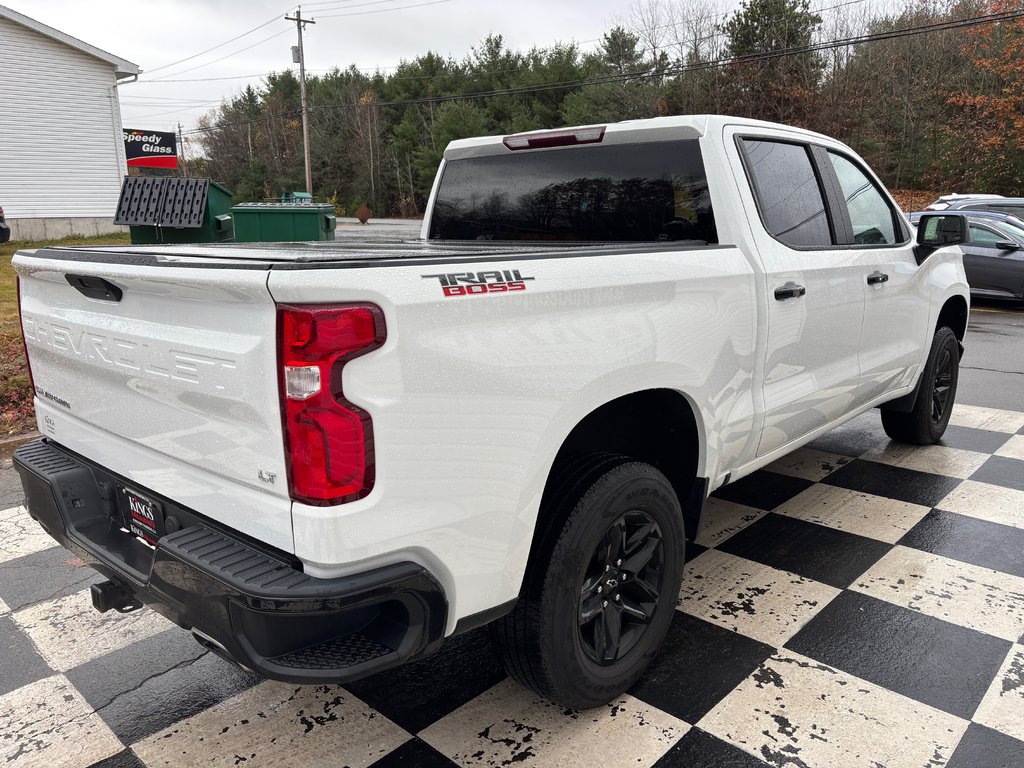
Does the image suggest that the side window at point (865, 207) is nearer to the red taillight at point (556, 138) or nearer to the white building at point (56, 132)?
the red taillight at point (556, 138)

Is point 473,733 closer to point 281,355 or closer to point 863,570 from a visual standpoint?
point 281,355

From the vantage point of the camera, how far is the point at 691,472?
2.76m

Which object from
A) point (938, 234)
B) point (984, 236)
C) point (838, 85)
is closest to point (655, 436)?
point (938, 234)

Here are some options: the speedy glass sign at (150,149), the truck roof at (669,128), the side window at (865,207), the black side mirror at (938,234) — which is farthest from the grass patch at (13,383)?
the speedy glass sign at (150,149)

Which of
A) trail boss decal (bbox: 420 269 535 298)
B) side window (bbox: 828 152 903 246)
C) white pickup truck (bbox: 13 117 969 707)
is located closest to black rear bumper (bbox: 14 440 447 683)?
white pickup truck (bbox: 13 117 969 707)

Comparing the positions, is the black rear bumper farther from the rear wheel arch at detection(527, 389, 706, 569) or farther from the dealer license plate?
the rear wheel arch at detection(527, 389, 706, 569)

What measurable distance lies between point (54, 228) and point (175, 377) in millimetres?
22633

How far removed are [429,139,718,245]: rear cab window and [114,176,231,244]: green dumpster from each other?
6.84 metres

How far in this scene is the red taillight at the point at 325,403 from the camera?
1.59 metres

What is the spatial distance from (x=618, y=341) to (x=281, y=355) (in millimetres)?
973

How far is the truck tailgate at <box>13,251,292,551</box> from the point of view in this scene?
5.52 feet

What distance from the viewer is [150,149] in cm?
2531

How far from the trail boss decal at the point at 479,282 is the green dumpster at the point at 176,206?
8816mm

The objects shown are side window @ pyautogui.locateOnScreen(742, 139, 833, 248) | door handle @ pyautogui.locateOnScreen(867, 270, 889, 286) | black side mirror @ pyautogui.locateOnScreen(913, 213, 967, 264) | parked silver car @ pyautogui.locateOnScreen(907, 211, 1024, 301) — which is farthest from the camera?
parked silver car @ pyautogui.locateOnScreen(907, 211, 1024, 301)
